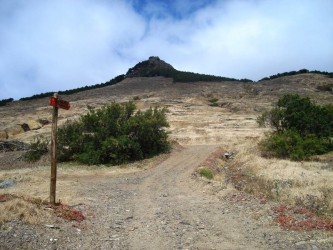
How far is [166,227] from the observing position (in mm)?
11812

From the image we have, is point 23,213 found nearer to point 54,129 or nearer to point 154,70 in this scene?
point 54,129

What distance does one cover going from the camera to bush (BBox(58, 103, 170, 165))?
98.9 feet

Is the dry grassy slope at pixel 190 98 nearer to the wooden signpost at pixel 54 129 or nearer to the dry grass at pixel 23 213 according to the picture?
the wooden signpost at pixel 54 129

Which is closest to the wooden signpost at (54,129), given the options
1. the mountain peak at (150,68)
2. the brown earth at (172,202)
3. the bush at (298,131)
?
the brown earth at (172,202)

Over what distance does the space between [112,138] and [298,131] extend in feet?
47.4

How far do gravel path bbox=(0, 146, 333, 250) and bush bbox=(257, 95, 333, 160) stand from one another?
11.1m

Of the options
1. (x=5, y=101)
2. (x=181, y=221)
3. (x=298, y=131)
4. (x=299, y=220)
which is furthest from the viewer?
(x=5, y=101)

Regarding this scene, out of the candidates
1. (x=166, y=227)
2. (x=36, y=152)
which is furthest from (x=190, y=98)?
(x=166, y=227)

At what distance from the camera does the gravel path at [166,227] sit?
9.90 meters

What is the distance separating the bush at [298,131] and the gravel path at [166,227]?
11.1 metres

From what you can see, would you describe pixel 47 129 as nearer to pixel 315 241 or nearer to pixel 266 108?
pixel 266 108

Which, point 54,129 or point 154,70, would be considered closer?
point 54,129

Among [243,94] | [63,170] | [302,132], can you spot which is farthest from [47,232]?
[243,94]

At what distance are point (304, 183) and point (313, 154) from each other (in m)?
11.5
